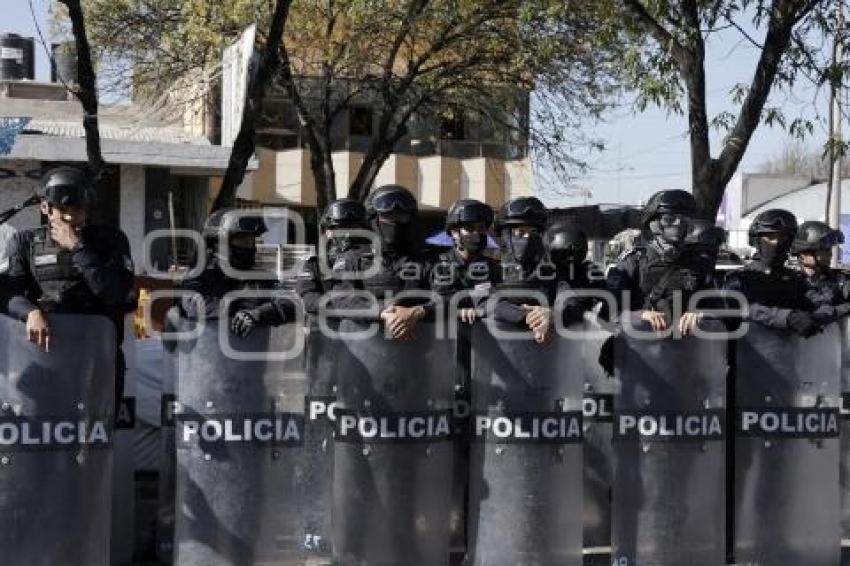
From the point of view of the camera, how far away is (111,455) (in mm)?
6320

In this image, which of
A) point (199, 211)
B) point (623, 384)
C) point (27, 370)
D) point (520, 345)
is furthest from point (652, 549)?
point (199, 211)

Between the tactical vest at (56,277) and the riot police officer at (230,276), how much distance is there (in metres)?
0.54

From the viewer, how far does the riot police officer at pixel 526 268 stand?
22.1ft

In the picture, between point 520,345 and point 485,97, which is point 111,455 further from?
point 485,97

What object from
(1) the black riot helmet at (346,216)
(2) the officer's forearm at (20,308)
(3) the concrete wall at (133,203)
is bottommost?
(2) the officer's forearm at (20,308)

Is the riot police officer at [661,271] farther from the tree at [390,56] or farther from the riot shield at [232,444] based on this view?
the tree at [390,56]

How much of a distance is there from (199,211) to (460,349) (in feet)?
63.8

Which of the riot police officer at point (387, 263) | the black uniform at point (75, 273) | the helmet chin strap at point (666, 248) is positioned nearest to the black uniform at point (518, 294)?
the riot police officer at point (387, 263)

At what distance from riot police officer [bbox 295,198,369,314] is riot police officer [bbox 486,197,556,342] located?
2.58 ft

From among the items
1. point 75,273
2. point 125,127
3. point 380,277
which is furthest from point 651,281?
point 125,127

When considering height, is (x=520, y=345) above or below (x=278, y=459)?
above

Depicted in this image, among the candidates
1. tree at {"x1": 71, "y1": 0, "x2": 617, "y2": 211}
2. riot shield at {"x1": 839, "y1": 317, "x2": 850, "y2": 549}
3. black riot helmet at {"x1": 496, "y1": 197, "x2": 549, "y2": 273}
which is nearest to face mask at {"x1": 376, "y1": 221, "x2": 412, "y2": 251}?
black riot helmet at {"x1": 496, "y1": 197, "x2": 549, "y2": 273}

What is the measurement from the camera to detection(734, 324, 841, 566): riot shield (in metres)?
7.32

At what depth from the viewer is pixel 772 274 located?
7.71 meters
